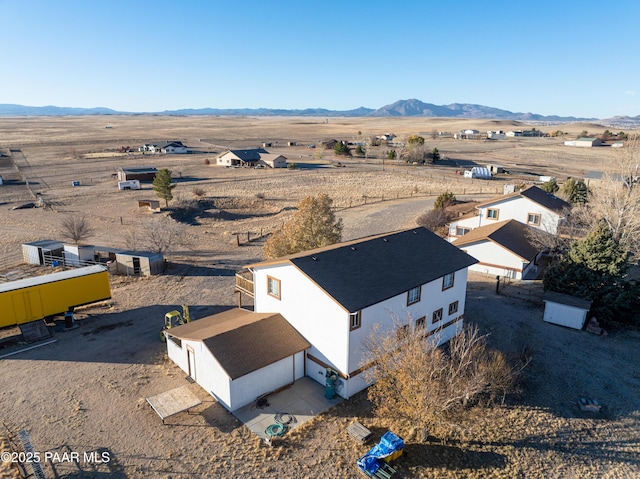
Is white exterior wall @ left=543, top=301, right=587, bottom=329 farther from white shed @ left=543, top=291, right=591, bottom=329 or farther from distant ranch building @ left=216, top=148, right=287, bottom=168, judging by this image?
distant ranch building @ left=216, top=148, right=287, bottom=168

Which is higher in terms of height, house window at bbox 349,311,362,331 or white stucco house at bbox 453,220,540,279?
house window at bbox 349,311,362,331

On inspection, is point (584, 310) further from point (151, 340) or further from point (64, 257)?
point (64, 257)

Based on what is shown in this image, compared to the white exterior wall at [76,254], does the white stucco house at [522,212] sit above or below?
above

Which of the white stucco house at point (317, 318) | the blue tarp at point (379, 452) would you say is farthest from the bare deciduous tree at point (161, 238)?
the blue tarp at point (379, 452)

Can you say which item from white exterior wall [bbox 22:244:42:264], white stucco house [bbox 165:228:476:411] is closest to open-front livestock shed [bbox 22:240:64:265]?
white exterior wall [bbox 22:244:42:264]

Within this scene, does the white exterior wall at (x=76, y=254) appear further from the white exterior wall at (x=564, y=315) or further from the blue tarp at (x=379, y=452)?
the white exterior wall at (x=564, y=315)

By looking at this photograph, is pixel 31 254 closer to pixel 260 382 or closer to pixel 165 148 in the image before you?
pixel 260 382

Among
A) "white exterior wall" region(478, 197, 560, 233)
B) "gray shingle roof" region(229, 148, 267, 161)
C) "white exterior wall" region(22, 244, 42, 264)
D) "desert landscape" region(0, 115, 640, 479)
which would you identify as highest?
"gray shingle roof" region(229, 148, 267, 161)
